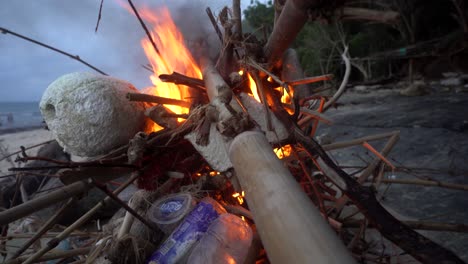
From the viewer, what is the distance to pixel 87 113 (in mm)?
2006

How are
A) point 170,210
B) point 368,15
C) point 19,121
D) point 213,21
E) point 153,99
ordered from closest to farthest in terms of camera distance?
point 368,15, point 170,210, point 153,99, point 213,21, point 19,121

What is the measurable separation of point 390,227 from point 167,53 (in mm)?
2286

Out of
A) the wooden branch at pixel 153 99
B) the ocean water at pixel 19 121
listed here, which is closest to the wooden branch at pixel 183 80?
the wooden branch at pixel 153 99

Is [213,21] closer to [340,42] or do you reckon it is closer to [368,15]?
[368,15]

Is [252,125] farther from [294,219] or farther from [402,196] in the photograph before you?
[402,196]

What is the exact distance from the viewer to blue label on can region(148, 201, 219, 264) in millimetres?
1616

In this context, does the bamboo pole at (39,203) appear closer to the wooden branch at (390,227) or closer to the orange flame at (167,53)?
the wooden branch at (390,227)

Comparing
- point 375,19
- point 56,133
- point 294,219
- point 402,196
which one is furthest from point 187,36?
point 402,196

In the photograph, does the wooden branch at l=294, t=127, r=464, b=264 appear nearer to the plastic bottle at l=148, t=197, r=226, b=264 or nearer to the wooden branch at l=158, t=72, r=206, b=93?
the plastic bottle at l=148, t=197, r=226, b=264

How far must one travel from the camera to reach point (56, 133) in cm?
209

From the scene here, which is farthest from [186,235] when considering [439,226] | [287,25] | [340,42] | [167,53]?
[340,42]

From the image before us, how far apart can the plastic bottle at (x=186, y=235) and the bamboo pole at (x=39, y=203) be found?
725 mm

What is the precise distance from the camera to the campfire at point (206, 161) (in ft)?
3.40

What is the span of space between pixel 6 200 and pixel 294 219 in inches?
237
